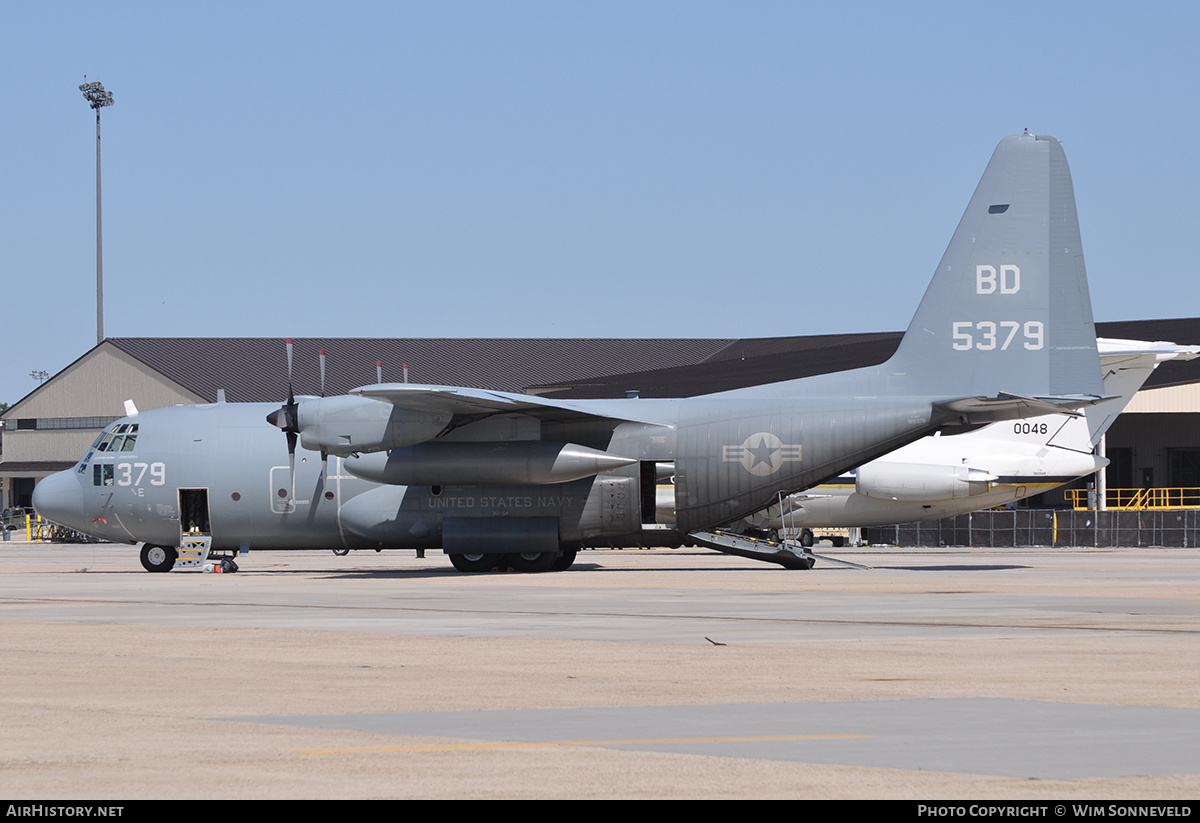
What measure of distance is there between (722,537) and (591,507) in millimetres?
3476

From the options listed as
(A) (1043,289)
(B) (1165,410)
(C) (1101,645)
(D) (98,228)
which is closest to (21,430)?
(D) (98,228)

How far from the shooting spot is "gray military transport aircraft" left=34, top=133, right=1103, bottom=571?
29.0 metres

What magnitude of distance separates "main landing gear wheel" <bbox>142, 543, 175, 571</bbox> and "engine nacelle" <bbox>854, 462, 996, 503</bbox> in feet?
68.4

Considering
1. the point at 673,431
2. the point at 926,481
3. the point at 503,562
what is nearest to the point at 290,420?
the point at 503,562

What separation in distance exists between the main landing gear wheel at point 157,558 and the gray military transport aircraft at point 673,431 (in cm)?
275

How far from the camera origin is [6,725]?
9.32 metres

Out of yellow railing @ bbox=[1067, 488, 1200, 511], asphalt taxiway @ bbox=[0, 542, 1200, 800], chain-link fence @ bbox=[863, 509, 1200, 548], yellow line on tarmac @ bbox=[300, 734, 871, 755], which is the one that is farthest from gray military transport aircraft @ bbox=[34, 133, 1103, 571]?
yellow railing @ bbox=[1067, 488, 1200, 511]

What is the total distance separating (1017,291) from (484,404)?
12116 mm

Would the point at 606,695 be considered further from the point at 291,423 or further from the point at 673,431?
the point at 291,423

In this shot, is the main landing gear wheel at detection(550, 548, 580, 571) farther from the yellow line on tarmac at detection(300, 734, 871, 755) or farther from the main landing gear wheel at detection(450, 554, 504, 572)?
the yellow line on tarmac at detection(300, 734, 871, 755)

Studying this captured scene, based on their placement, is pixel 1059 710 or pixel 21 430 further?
pixel 21 430

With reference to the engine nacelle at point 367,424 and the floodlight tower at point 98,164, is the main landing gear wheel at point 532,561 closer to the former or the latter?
the engine nacelle at point 367,424
